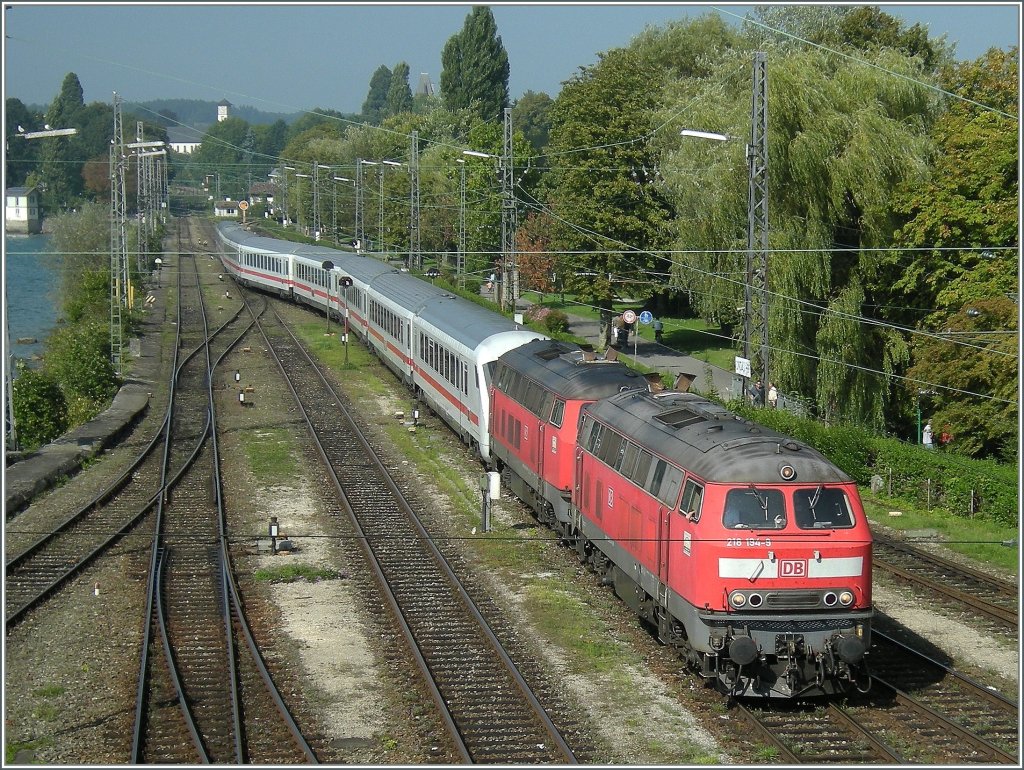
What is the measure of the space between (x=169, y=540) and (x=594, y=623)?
10.0 metres

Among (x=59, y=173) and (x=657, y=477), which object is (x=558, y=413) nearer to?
(x=657, y=477)

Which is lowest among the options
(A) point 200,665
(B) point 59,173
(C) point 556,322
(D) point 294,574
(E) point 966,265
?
(A) point 200,665

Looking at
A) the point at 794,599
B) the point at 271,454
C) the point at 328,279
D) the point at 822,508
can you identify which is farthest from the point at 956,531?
the point at 328,279

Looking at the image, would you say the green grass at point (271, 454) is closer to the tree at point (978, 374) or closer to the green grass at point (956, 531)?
the green grass at point (956, 531)

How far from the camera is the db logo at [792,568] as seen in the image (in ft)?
51.5

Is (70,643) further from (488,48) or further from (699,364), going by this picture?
(488,48)

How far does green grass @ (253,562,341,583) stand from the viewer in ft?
74.7

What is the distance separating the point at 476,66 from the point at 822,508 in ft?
428

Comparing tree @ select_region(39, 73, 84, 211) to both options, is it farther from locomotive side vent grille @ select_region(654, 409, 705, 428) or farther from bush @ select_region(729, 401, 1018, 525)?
locomotive side vent grille @ select_region(654, 409, 705, 428)

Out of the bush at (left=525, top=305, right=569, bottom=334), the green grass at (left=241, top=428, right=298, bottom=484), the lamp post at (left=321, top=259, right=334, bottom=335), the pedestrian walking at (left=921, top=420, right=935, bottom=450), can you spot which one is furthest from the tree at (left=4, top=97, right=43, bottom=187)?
the pedestrian walking at (left=921, top=420, right=935, bottom=450)

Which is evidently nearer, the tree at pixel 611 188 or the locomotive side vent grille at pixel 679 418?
the locomotive side vent grille at pixel 679 418

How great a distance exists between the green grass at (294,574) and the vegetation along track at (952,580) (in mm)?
10733

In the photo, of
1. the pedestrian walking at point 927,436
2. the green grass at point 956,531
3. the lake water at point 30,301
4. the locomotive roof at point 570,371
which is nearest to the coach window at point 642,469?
the locomotive roof at point 570,371

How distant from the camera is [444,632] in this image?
19828 millimetres
